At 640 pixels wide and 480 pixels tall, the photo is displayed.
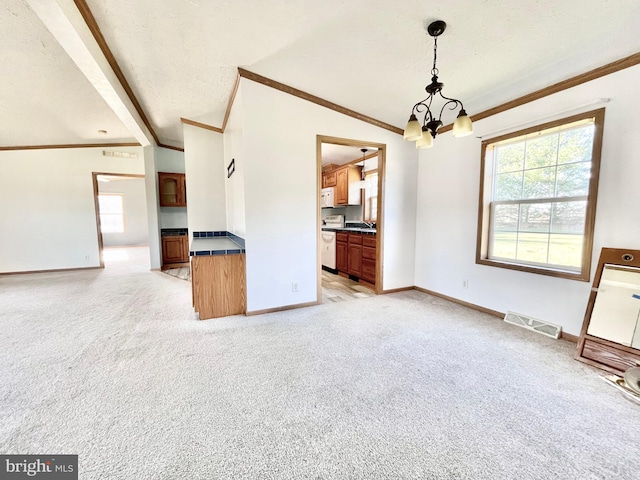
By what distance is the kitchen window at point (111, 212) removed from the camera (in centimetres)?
935

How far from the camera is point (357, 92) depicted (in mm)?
2906

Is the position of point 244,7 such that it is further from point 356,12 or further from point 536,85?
point 536,85

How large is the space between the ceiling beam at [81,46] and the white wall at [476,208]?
3.92 m

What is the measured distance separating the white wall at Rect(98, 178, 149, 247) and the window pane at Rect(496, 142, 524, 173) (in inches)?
430

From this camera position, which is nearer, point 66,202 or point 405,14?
point 405,14

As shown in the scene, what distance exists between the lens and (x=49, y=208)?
5.12 m

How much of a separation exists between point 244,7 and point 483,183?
2.98m

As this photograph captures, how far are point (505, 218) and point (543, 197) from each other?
1.36ft

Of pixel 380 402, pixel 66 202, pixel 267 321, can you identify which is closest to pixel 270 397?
pixel 380 402

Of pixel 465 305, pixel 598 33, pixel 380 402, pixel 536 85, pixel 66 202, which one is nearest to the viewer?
pixel 380 402

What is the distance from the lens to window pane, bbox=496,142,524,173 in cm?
275

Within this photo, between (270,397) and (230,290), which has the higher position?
(230,290)

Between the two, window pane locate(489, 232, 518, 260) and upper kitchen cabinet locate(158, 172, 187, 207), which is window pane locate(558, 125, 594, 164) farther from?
upper kitchen cabinet locate(158, 172, 187, 207)

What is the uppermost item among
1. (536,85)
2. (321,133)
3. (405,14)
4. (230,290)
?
(405,14)
